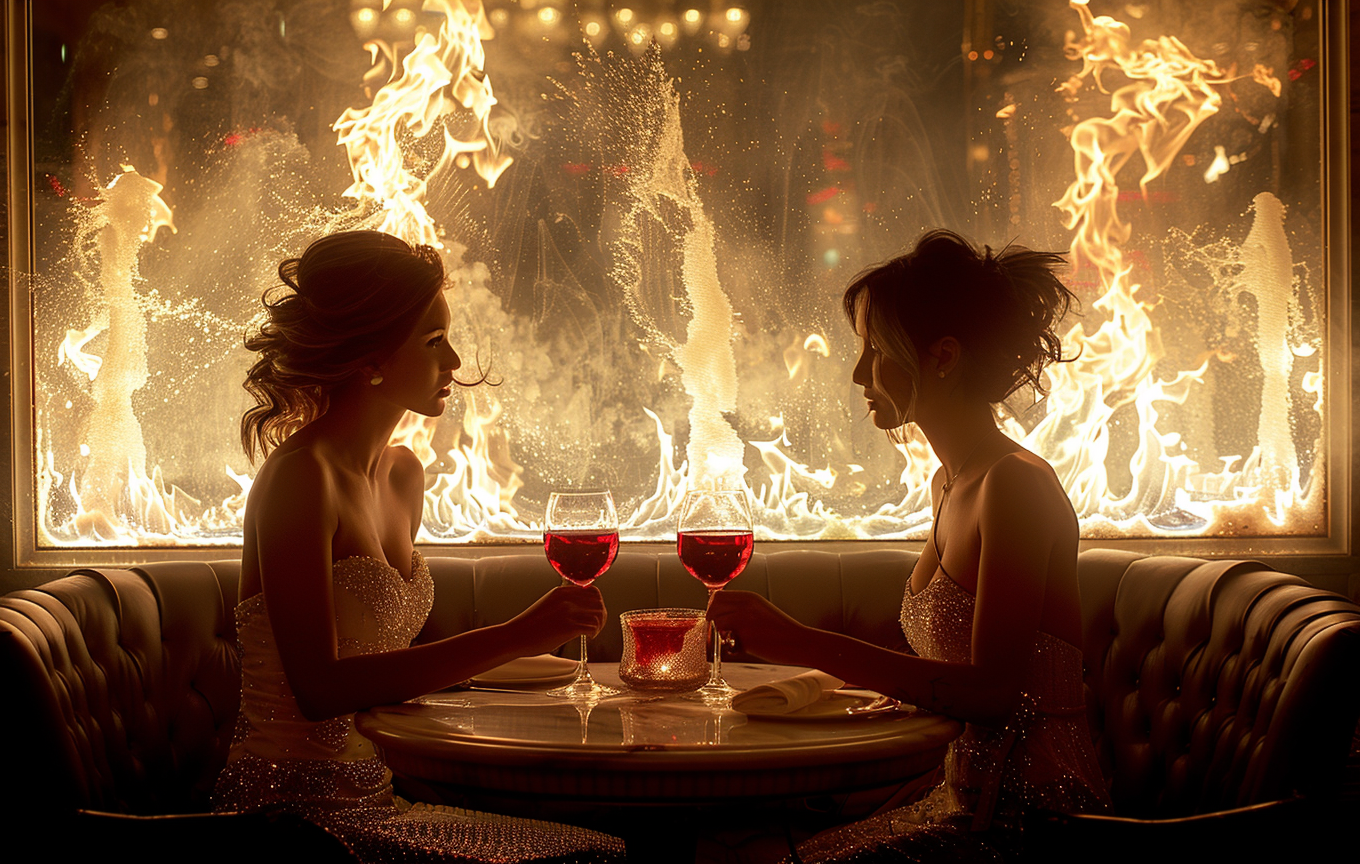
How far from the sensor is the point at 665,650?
1533 mm

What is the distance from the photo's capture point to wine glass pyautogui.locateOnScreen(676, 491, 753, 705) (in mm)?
1407

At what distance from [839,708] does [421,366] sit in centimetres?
100

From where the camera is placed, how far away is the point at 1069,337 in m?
3.10

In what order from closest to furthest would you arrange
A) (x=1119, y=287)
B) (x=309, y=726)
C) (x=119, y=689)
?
(x=309, y=726) < (x=119, y=689) < (x=1119, y=287)

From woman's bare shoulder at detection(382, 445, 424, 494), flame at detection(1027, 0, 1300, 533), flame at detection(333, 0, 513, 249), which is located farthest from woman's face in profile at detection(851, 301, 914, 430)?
flame at detection(333, 0, 513, 249)

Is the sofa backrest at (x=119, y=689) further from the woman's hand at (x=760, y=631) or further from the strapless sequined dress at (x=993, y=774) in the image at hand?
the strapless sequined dress at (x=993, y=774)

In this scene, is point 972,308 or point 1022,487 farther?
point 972,308

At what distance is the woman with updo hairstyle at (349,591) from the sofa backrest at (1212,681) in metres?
1.06

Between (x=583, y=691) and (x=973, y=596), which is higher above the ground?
(x=973, y=596)

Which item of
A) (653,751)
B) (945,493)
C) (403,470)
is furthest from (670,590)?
(653,751)

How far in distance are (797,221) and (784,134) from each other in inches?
10.8

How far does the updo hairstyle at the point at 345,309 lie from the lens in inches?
70.7

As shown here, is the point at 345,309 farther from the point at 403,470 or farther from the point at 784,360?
the point at 784,360

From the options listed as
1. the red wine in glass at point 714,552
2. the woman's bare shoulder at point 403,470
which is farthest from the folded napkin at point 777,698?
the woman's bare shoulder at point 403,470
